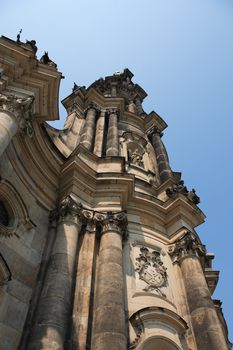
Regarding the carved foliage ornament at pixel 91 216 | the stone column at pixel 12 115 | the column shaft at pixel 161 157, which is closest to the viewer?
the stone column at pixel 12 115

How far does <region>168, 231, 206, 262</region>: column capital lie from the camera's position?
1502 cm

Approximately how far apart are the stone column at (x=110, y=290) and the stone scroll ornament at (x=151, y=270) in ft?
4.10

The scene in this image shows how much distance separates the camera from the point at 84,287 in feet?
38.7

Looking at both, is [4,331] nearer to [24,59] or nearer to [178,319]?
[178,319]

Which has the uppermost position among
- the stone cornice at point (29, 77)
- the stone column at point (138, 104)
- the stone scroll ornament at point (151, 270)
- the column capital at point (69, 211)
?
the stone column at point (138, 104)

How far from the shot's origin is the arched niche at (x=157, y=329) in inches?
445

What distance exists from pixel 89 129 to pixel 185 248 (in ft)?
31.9

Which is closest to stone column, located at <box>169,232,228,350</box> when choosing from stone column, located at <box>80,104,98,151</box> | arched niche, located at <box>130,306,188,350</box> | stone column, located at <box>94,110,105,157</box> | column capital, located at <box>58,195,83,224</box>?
arched niche, located at <box>130,306,188,350</box>

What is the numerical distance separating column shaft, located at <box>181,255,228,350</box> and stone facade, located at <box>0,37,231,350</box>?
36mm

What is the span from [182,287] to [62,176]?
611 cm

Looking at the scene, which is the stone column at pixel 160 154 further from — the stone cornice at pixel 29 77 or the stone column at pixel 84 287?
the stone cornice at pixel 29 77

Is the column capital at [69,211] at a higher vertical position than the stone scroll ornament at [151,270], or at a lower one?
higher

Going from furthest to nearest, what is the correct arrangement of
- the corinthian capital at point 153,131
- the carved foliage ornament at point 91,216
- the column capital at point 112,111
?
the corinthian capital at point 153,131
the column capital at point 112,111
the carved foliage ornament at point 91,216

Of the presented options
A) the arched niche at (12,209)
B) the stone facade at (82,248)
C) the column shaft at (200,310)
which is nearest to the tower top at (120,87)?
the stone facade at (82,248)
